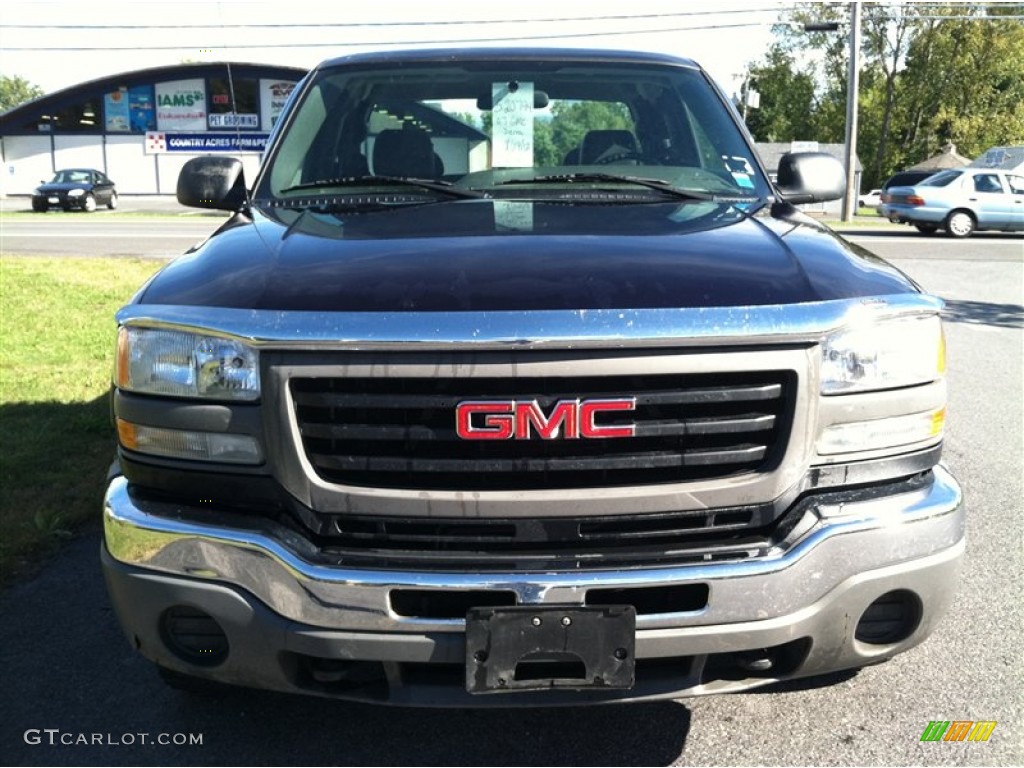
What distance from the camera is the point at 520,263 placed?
2.28m

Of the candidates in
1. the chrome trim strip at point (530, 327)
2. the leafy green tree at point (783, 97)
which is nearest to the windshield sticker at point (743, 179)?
the chrome trim strip at point (530, 327)

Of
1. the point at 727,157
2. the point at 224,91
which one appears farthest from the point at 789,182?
Result: the point at 224,91

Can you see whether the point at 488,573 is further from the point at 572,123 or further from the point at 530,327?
the point at 572,123

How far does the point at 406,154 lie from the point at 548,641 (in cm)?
204

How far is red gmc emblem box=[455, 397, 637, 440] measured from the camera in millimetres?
2080

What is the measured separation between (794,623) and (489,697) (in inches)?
27.7

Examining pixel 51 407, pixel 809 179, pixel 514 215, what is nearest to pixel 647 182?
pixel 514 215

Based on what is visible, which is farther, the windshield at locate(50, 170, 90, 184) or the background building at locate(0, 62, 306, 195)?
the background building at locate(0, 62, 306, 195)

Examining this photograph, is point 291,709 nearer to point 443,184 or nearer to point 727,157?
point 443,184

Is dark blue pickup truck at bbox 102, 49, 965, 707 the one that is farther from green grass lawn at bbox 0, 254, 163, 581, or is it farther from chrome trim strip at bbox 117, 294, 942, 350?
green grass lawn at bbox 0, 254, 163, 581

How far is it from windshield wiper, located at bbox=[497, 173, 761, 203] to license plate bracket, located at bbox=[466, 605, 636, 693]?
1581 millimetres

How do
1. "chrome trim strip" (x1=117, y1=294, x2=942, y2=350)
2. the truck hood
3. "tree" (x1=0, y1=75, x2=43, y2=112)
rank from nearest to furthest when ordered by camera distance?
"chrome trim strip" (x1=117, y1=294, x2=942, y2=350) → the truck hood → "tree" (x1=0, y1=75, x2=43, y2=112)

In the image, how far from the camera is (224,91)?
4972 centimetres

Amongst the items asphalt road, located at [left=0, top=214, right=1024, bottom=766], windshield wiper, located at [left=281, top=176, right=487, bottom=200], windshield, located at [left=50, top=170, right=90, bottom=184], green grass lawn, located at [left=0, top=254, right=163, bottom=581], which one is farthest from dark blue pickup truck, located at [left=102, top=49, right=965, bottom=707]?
windshield, located at [left=50, top=170, right=90, bottom=184]
